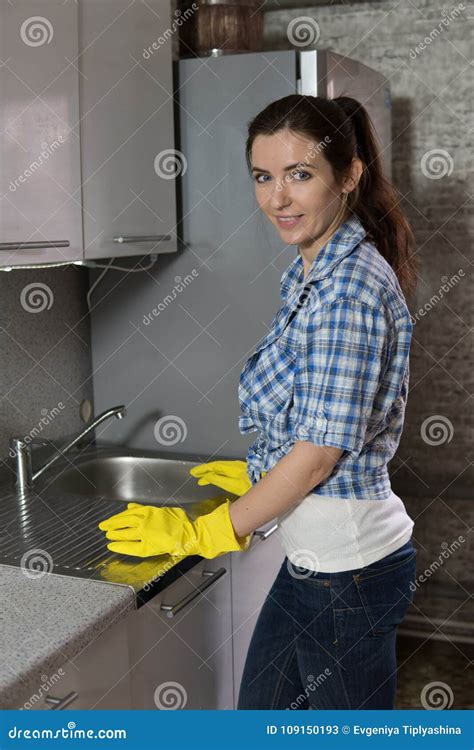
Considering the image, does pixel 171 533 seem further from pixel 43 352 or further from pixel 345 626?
pixel 43 352

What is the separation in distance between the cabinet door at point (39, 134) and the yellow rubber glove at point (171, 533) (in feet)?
1.64

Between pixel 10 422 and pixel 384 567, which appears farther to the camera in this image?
A: pixel 10 422

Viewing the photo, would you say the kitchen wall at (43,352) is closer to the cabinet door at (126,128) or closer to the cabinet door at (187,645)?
the cabinet door at (126,128)

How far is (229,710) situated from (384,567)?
0.59 meters

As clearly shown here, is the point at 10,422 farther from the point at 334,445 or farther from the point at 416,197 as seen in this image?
the point at 416,197

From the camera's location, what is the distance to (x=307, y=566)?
1.50 m

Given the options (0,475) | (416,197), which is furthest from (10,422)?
(416,197)

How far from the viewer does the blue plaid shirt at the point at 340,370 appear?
52.5 inches

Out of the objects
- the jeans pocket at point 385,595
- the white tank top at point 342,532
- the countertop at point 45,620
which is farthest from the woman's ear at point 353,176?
the countertop at point 45,620

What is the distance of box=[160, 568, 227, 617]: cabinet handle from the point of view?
1.62 metres

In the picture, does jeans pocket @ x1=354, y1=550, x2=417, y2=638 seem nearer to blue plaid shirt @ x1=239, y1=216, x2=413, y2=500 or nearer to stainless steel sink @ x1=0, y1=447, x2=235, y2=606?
blue plaid shirt @ x1=239, y1=216, x2=413, y2=500

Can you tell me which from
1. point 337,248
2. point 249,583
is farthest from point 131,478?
point 337,248

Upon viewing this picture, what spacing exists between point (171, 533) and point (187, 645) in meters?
0.30

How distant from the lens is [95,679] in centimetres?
142
